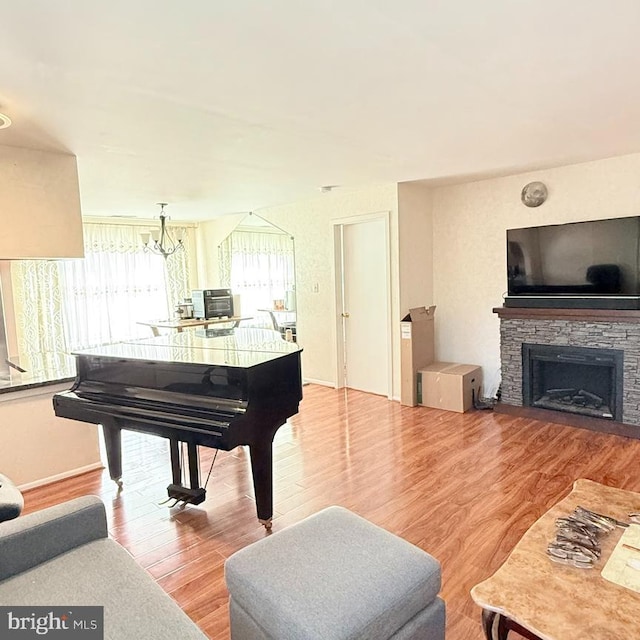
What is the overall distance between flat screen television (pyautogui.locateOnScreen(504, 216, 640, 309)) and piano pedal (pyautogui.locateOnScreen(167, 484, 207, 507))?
3294mm

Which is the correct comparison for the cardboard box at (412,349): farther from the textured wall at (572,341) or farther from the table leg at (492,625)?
the table leg at (492,625)

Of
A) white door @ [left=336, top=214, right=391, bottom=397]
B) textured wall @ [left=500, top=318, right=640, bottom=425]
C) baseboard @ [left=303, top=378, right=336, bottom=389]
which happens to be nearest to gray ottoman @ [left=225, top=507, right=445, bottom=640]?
textured wall @ [left=500, top=318, right=640, bottom=425]

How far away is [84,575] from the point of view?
1530mm

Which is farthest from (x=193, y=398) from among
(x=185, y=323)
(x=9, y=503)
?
(x=185, y=323)

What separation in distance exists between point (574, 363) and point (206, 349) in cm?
328

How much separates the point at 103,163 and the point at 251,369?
2.35 meters

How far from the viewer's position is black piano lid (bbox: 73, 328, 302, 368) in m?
2.64

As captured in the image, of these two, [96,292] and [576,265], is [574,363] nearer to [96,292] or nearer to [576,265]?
[576,265]

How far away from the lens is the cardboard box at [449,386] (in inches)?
183

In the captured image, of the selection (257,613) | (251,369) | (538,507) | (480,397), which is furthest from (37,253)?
(480,397)

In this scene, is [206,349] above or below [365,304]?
below

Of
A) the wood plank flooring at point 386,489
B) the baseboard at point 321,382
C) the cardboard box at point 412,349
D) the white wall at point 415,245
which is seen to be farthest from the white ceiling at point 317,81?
the baseboard at point 321,382

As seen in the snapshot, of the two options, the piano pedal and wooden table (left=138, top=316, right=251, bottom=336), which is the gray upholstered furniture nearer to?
the piano pedal

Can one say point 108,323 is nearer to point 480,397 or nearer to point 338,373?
point 338,373
